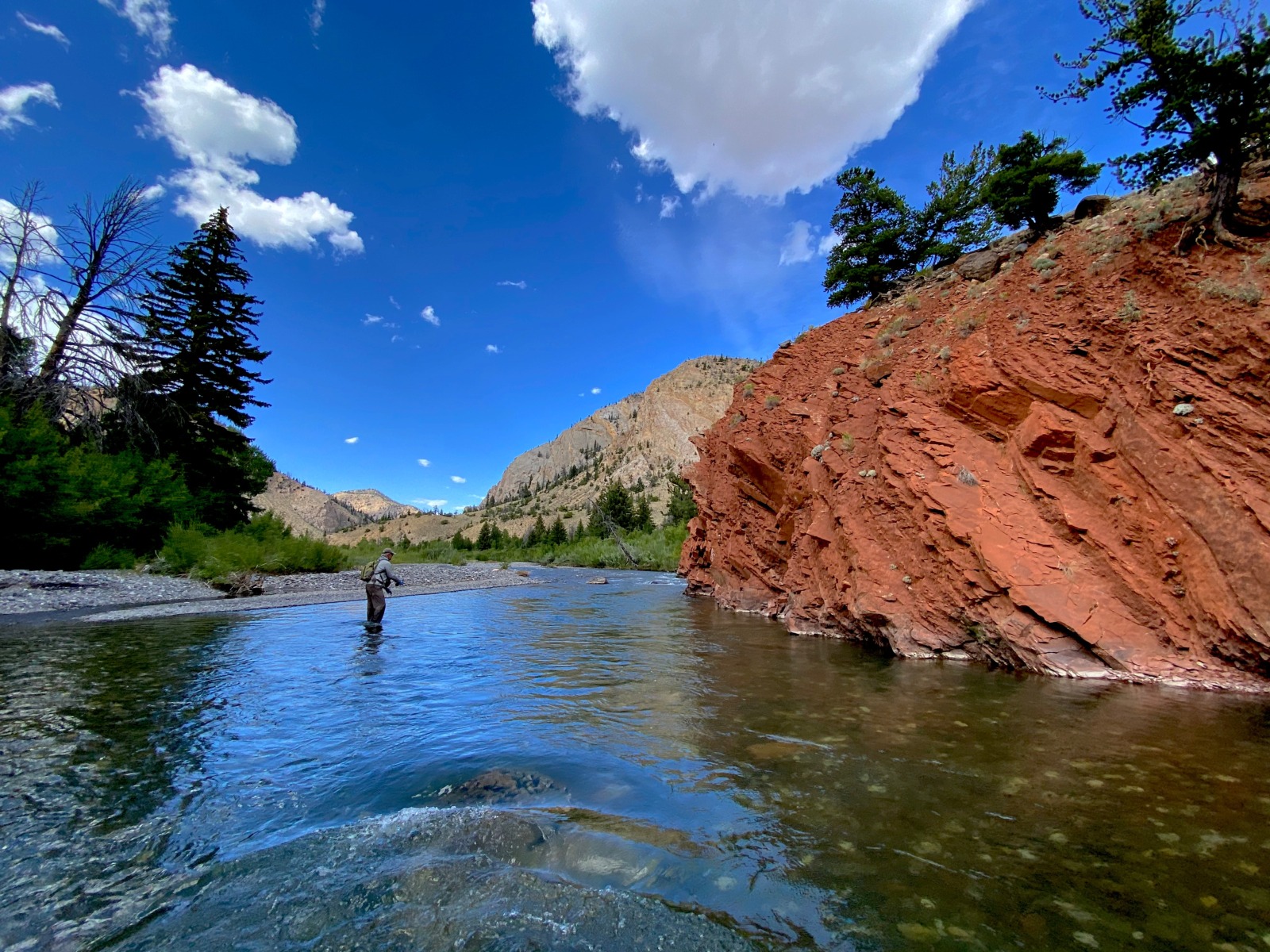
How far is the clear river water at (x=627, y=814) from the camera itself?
9.65ft

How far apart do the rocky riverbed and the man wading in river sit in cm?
553

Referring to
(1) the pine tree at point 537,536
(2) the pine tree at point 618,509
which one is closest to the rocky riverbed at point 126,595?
(2) the pine tree at point 618,509

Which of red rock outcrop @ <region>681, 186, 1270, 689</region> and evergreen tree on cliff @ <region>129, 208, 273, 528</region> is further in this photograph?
evergreen tree on cliff @ <region>129, 208, 273, 528</region>

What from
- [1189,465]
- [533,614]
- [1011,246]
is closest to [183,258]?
A: [533,614]

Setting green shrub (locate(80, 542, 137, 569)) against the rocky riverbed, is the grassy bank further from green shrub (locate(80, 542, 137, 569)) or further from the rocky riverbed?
green shrub (locate(80, 542, 137, 569))

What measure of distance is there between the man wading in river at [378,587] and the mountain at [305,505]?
147666 millimetres

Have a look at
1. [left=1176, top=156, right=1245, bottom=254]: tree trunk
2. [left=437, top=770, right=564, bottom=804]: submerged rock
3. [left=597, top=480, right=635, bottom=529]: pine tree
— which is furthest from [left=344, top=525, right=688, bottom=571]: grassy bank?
[left=437, top=770, right=564, bottom=804]: submerged rock

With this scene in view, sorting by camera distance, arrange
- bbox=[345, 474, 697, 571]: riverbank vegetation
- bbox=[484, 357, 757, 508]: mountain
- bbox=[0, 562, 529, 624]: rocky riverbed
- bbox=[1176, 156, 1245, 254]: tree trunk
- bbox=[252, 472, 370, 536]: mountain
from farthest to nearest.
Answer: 1. bbox=[484, 357, 757, 508]: mountain
2. bbox=[252, 472, 370, 536]: mountain
3. bbox=[345, 474, 697, 571]: riverbank vegetation
4. bbox=[0, 562, 529, 624]: rocky riverbed
5. bbox=[1176, 156, 1245, 254]: tree trunk

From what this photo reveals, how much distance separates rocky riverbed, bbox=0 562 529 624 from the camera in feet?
44.4

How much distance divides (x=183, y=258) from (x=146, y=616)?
2085 centimetres

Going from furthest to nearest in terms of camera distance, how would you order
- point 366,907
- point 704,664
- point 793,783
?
point 704,664 < point 793,783 < point 366,907

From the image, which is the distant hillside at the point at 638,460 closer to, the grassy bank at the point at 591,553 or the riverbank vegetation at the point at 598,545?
the riverbank vegetation at the point at 598,545

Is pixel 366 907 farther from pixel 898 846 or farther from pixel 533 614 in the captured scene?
pixel 533 614

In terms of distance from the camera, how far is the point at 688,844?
3.85m
